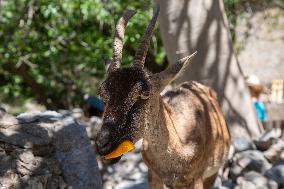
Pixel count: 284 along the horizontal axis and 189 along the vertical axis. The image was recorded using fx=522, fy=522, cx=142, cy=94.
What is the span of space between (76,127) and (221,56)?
10.0 feet

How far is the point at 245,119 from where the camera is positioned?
24.8 ft

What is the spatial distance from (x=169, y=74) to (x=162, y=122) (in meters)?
0.44

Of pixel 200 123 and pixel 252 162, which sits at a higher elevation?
pixel 200 123

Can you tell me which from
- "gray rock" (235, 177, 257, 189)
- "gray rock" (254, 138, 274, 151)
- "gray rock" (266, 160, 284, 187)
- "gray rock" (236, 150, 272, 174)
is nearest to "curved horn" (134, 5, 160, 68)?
"gray rock" (235, 177, 257, 189)

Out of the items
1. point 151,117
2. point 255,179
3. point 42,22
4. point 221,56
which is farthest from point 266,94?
point 151,117

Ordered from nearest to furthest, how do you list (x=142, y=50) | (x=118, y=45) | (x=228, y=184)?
(x=142, y=50), (x=118, y=45), (x=228, y=184)

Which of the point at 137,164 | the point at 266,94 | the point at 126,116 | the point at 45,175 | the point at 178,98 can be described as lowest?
the point at 266,94

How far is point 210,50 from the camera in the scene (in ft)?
24.2

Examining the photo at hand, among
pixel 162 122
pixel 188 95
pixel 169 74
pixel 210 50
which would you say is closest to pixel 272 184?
pixel 188 95

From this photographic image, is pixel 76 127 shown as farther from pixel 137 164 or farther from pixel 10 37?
pixel 10 37

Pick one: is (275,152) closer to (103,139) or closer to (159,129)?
(159,129)

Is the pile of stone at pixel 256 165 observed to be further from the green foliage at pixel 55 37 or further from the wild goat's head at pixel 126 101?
the green foliage at pixel 55 37

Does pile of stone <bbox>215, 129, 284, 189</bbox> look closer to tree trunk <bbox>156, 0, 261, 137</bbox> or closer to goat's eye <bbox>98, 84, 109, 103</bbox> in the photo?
tree trunk <bbox>156, 0, 261, 137</bbox>

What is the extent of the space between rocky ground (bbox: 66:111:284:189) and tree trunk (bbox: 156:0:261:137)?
399mm
